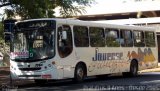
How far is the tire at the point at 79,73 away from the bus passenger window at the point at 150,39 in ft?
25.0

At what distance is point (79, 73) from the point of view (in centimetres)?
2233

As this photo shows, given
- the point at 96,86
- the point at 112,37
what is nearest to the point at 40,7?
the point at 112,37

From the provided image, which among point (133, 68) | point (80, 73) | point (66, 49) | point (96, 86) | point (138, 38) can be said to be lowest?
point (133, 68)

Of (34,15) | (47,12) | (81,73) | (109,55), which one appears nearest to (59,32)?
(81,73)

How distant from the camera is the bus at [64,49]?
20594 millimetres

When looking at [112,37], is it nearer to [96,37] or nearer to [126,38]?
[126,38]

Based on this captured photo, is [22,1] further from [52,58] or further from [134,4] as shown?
[134,4]

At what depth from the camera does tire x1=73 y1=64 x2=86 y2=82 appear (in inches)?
870

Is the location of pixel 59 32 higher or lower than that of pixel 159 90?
higher

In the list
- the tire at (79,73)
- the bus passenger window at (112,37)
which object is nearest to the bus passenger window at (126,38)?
the bus passenger window at (112,37)

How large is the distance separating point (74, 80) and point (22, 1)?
6.11 meters

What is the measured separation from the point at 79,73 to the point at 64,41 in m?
2.02

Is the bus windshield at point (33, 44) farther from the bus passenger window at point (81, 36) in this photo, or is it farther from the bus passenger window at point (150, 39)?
the bus passenger window at point (150, 39)

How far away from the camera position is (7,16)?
91.9ft
